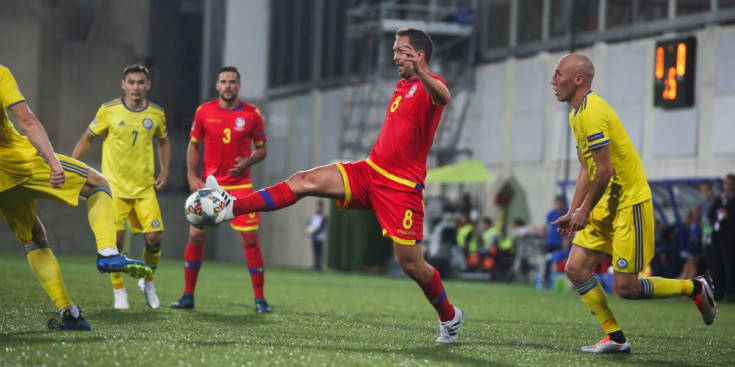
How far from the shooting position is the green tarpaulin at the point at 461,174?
23.5m

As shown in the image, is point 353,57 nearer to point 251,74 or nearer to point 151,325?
point 251,74

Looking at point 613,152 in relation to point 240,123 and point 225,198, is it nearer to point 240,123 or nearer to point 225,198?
point 225,198

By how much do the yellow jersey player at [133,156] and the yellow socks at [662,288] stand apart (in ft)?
15.3

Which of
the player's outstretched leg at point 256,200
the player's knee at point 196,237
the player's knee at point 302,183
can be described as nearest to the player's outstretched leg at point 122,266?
the player's outstretched leg at point 256,200

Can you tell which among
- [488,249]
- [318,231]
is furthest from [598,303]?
[318,231]

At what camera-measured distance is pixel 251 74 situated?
31922mm

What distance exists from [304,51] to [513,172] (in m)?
11.0

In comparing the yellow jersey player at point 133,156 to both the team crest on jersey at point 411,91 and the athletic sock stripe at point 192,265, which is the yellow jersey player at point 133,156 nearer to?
the athletic sock stripe at point 192,265

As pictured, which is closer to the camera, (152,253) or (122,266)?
(122,266)

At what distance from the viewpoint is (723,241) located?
53.3 feet

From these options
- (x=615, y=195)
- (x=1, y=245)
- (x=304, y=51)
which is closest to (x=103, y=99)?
(x=1, y=245)

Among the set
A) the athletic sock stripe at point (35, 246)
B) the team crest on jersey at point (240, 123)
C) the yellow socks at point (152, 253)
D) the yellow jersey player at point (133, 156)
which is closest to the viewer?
the athletic sock stripe at point (35, 246)

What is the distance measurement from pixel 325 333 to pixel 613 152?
244 cm

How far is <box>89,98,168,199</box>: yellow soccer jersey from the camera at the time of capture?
9852mm
